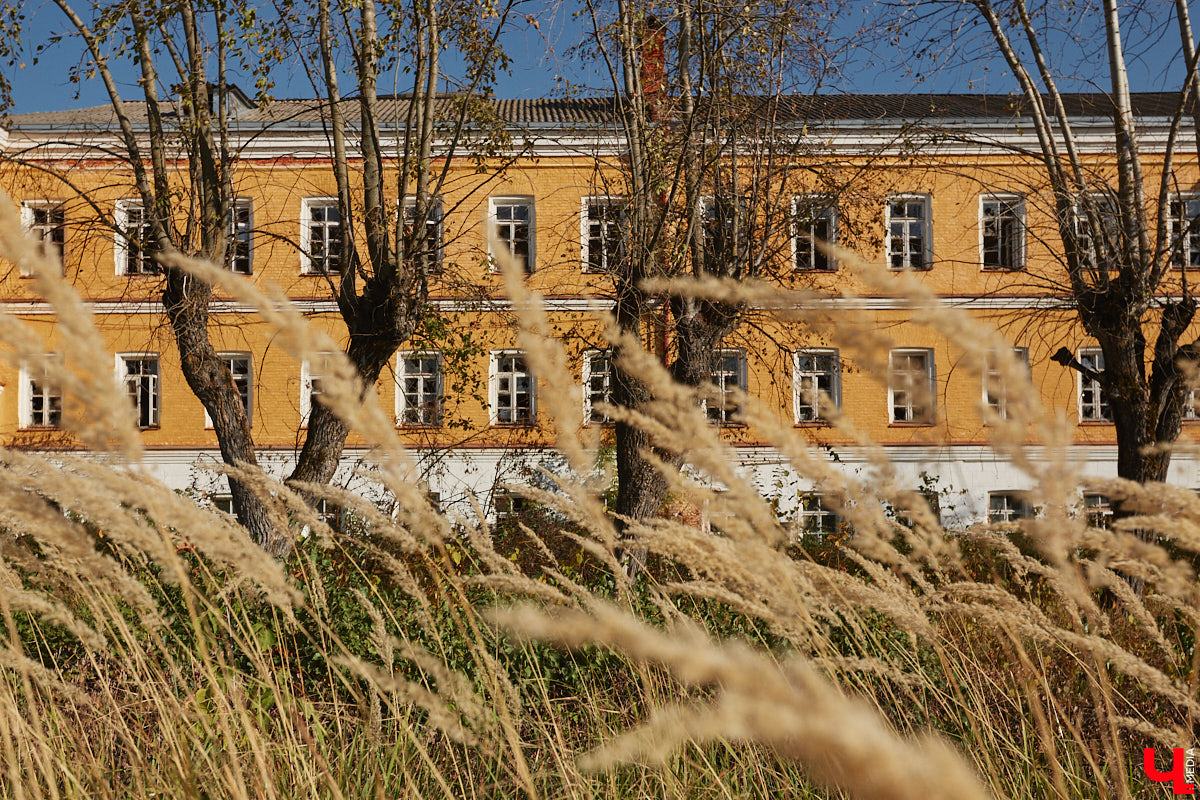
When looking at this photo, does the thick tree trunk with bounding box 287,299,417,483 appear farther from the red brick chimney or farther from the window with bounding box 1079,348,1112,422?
the window with bounding box 1079,348,1112,422

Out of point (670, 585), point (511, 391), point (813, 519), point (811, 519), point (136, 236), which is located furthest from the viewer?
point (511, 391)

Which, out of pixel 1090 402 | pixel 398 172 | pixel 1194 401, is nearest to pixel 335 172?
pixel 398 172

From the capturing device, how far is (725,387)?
2.30 m

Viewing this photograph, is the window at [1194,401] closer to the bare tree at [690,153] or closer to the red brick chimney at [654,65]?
the bare tree at [690,153]

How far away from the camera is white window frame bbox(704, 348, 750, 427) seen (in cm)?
173

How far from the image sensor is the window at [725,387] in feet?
5.55

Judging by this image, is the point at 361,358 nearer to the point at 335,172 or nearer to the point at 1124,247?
the point at 335,172

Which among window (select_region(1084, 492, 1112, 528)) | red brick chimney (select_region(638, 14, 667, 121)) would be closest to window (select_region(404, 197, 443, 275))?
red brick chimney (select_region(638, 14, 667, 121))

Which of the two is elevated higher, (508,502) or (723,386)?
(723,386)

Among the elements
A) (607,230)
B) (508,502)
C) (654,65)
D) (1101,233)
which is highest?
(654,65)

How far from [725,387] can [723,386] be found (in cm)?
467

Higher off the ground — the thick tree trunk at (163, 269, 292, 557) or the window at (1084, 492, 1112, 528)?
the thick tree trunk at (163, 269, 292, 557)

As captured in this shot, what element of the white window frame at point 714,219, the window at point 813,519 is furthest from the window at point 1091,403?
the white window frame at point 714,219

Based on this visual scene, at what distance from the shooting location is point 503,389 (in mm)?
20797
